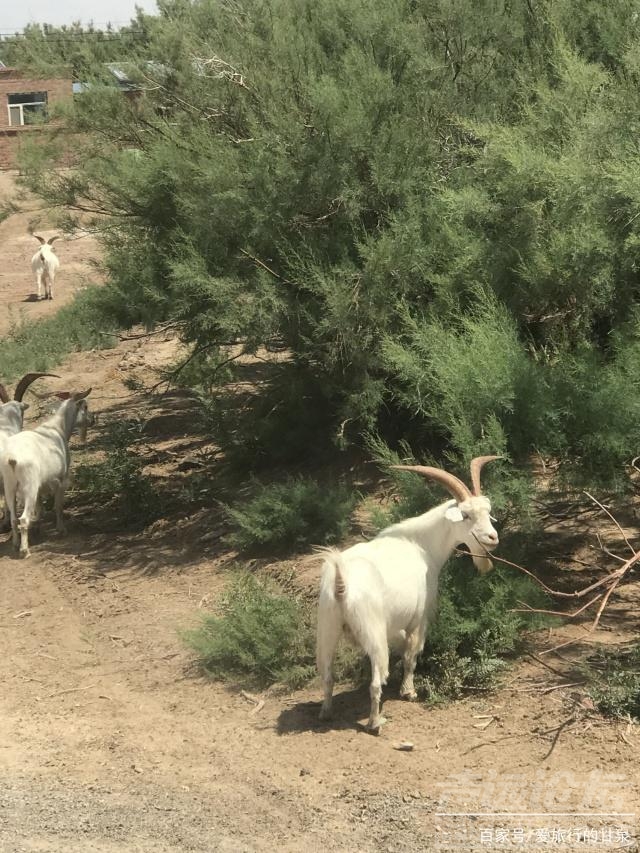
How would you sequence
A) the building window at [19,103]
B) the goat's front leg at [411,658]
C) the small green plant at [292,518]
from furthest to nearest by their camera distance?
the building window at [19,103]
the small green plant at [292,518]
the goat's front leg at [411,658]

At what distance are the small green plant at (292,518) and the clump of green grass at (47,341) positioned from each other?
25.8 ft

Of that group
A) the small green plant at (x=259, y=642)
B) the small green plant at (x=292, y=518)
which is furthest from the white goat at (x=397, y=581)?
the small green plant at (x=292, y=518)

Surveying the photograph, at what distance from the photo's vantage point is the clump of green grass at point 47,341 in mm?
18641

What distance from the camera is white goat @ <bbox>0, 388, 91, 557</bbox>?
11.4 meters

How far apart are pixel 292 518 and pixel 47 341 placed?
36.0ft

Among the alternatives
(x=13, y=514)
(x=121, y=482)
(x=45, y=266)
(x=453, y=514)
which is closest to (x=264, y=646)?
(x=453, y=514)

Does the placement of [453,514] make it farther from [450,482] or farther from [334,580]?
[334,580]

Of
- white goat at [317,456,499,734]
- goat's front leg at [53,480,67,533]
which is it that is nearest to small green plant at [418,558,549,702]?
white goat at [317,456,499,734]

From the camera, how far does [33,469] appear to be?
1147 centimetres

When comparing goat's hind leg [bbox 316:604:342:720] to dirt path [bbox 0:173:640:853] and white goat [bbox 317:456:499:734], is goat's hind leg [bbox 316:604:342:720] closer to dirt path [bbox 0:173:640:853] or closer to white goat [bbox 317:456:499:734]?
white goat [bbox 317:456:499:734]

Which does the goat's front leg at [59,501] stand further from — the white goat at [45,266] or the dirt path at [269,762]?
the white goat at [45,266]

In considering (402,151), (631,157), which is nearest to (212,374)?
(402,151)

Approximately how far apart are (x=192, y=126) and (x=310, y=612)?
597 centimetres

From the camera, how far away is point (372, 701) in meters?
7.07
